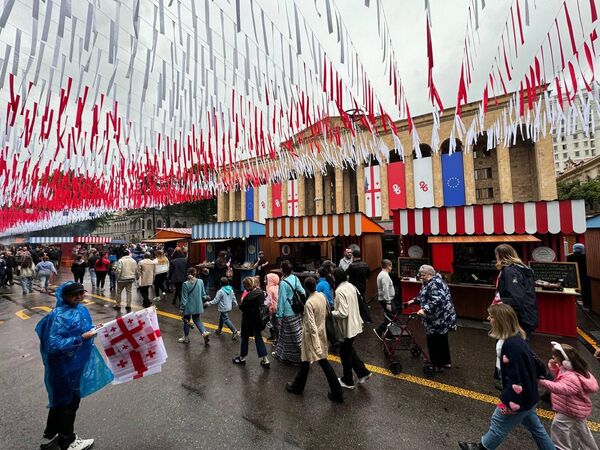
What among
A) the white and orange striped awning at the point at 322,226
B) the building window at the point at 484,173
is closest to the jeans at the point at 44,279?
the white and orange striped awning at the point at 322,226

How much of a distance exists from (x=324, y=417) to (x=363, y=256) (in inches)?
339

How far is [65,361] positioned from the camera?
274cm

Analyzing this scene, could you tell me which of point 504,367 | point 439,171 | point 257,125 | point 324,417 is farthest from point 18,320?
point 439,171

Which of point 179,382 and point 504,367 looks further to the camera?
point 179,382

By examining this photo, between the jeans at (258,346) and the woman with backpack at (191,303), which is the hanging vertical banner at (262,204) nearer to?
the woman with backpack at (191,303)

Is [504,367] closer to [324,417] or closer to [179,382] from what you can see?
[324,417]

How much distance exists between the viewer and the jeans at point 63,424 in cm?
276

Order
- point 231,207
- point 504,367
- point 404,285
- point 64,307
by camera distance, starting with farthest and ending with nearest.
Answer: point 231,207 → point 404,285 → point 64,307 → point 504,367

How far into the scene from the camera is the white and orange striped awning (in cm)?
1087

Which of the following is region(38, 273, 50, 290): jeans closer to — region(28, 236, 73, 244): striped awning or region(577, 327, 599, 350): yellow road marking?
region(577, 327, 599, 350): yellow road marking

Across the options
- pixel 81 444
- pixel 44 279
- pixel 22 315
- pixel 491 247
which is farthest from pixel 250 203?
pixel 81 444

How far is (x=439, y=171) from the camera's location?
23.5 meters

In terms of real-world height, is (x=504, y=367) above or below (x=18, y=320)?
above

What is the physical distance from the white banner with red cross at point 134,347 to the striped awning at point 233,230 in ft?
32.4
